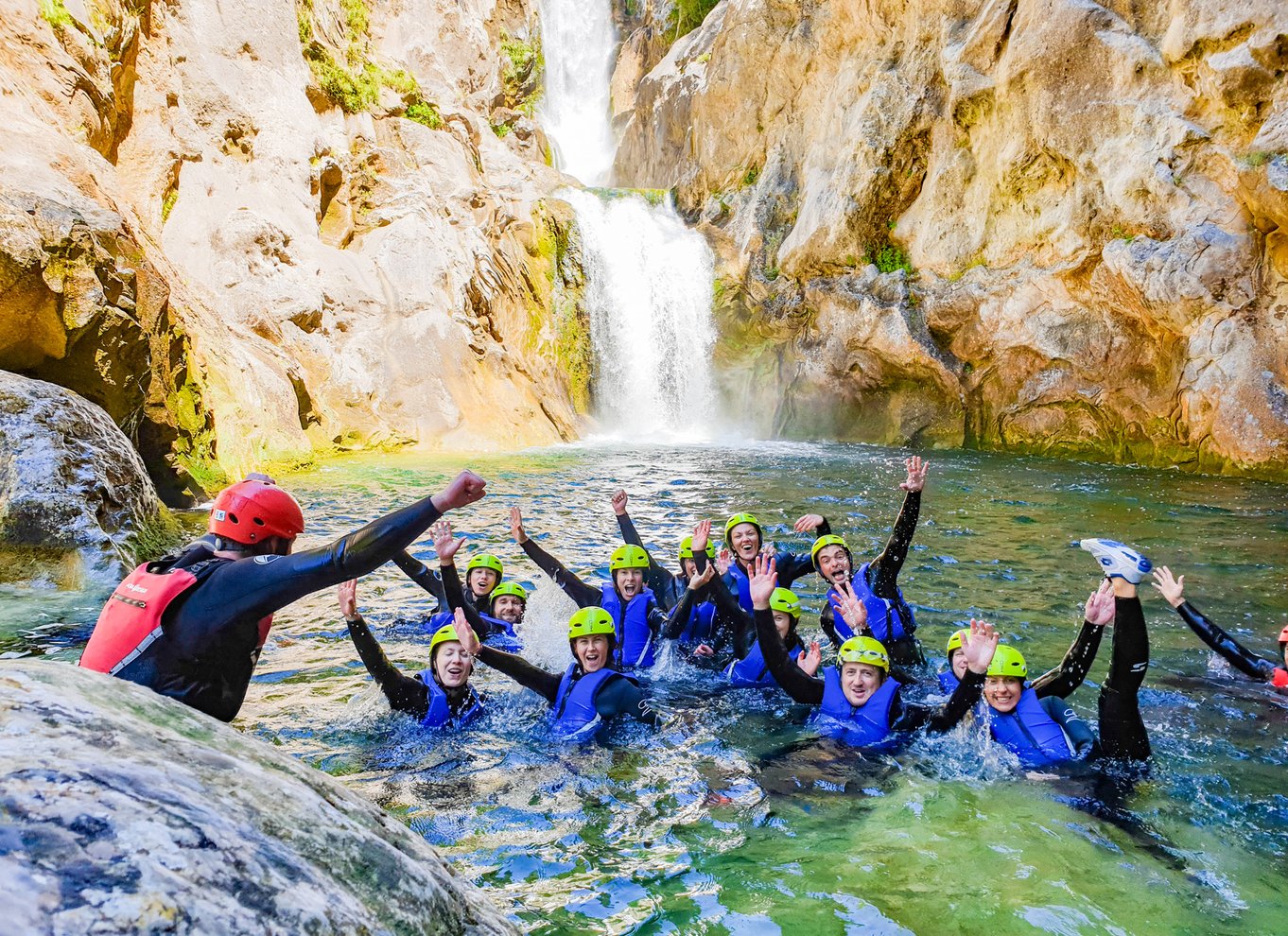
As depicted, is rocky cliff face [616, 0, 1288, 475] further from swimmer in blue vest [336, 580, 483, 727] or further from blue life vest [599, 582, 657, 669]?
swimmer in blue vest [336, 580, 483, 727]

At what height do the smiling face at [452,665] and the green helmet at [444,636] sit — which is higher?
the green helmet at [444,636]

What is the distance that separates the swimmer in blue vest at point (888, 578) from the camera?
19.6 feet

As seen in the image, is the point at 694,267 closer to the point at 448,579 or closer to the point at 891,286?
the point at 891,286

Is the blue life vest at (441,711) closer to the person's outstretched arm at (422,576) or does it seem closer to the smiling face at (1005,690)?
the person's outstretched arm at (422,576)

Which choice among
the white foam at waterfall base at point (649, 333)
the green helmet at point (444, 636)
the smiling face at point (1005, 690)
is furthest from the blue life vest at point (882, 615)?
the white foam at waterfall base at point (649, 333)

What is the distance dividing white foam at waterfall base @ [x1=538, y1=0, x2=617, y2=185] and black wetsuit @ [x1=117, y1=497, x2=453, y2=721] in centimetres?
4447

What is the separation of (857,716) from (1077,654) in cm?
143

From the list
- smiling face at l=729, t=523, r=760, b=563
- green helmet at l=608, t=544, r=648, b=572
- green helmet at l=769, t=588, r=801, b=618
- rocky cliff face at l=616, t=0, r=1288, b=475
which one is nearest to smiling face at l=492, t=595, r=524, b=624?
green helmet at l=608, t=544, r=648, b=572

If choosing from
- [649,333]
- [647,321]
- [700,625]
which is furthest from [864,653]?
[647,321]

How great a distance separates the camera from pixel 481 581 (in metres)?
7.06

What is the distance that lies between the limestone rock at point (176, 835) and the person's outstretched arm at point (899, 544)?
4.79 metres

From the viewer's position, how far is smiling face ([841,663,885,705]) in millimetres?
4859

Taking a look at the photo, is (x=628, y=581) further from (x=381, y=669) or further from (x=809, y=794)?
(x=809, y=794)

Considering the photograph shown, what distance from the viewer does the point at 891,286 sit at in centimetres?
2291
